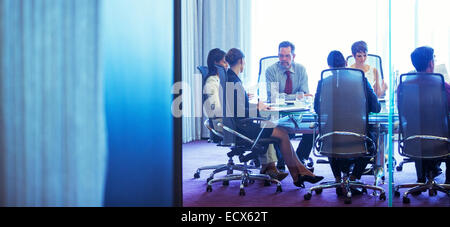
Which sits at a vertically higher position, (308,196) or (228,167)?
(228,167)

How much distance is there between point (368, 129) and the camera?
125 inches

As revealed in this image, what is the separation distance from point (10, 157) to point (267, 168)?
91.9 inches

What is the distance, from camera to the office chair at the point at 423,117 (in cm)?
301

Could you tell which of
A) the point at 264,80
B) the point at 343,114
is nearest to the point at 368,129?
the point at 343,114

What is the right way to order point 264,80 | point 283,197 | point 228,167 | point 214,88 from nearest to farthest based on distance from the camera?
point 283,197 < point 214,88 < point 228,167 < point 264,80

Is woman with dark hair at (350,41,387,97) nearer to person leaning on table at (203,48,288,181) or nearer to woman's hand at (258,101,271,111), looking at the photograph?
woman's hand at (258,101,271,111)

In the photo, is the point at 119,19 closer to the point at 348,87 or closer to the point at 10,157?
the point at 10,157

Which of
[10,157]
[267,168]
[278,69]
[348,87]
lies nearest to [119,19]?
[10,157]

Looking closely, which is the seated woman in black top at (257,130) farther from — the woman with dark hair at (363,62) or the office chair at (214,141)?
the woman with dark hair at (363,62)

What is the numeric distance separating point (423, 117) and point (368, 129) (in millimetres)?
Answer: 365

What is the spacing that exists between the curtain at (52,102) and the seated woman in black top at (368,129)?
1680 mm

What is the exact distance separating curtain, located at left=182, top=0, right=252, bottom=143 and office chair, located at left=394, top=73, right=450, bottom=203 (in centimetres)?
272

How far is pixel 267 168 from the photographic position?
4.12m

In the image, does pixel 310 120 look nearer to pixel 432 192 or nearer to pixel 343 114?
pixel 343 114
